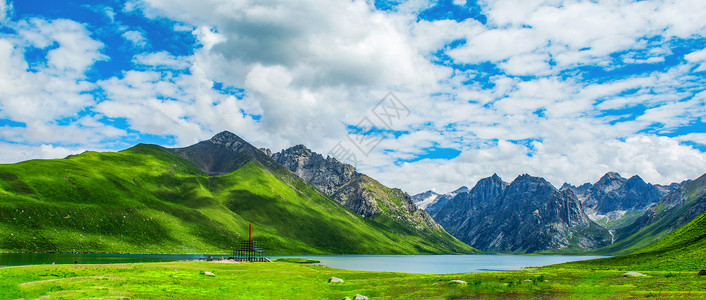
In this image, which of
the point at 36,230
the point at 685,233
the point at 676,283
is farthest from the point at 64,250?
the point at 685,233

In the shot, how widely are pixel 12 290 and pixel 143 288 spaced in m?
11.1

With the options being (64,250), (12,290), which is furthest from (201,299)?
(64,250)

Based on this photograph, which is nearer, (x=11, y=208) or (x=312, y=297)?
(x=312, y=297)

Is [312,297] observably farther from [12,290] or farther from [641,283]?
[641,283]

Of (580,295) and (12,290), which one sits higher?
(12,290)

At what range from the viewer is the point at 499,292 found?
1598 inches

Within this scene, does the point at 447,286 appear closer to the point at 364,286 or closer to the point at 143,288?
the point at 364,286

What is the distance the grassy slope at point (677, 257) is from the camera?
73.9m

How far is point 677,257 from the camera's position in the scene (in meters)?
85.5

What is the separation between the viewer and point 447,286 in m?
47.0

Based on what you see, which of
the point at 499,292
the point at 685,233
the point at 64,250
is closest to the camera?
the point at 499,292

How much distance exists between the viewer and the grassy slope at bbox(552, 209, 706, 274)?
73.9 m

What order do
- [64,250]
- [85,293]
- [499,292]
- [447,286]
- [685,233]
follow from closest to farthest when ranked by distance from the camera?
[85,293] < [499,292] < [447,286] < [685,233] < [64,250]

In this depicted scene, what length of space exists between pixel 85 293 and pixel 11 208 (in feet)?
721
